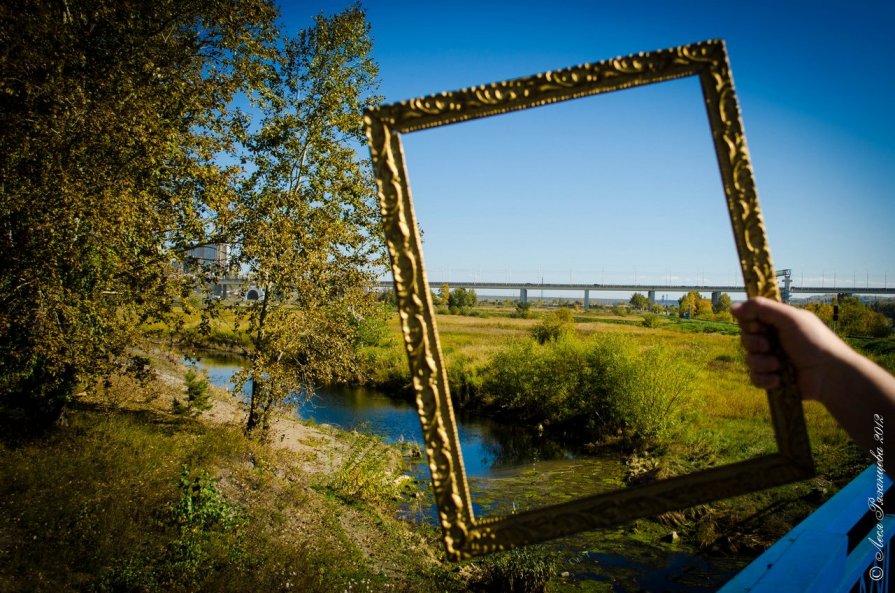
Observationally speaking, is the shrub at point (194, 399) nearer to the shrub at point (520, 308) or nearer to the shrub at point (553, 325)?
the shrub at point (553, 325)

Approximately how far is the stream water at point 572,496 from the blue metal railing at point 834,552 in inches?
159

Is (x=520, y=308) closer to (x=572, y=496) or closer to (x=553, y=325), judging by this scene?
(x=572, y=496)

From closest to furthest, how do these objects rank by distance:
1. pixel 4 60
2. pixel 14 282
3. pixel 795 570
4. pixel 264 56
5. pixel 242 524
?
pixel 795 570
pixel 4 60
pixel 14 282
pixel 242 524
pixel 264 56

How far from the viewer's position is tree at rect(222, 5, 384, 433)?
10.5 m

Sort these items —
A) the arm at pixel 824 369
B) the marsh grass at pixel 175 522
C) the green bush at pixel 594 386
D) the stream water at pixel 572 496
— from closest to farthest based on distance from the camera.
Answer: the arm at pixel 824 369, the marsh grass at pixel 175 522, the stream water at pixel 572 496, the green bush at pixel 594 386

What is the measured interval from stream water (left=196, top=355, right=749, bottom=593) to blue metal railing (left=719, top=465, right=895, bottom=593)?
4044mm

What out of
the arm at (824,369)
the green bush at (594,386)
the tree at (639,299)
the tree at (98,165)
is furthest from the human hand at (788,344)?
the green bush at (594,386)

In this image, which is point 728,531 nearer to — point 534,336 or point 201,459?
point 534,336

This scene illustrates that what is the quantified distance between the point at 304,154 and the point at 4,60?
601cm

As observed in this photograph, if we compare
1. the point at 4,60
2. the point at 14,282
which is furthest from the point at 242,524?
the point at 4,60

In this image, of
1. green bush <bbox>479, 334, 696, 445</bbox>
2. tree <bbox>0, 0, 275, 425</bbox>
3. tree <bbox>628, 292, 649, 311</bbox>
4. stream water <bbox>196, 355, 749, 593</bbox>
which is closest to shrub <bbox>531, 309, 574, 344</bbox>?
green bush <bbox>479, 334, 696, 445</bbox>

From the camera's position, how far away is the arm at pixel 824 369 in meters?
0.80

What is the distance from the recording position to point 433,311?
1.02m

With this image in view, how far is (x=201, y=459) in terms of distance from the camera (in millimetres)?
10242
